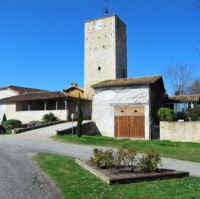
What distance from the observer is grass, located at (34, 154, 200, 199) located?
23.9 ft

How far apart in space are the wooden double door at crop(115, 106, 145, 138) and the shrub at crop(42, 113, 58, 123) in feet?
33.3

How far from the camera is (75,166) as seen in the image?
11461mm

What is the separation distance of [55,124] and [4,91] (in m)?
20.4

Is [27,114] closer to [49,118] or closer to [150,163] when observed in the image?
[49,118]

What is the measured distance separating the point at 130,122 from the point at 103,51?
15109 mm

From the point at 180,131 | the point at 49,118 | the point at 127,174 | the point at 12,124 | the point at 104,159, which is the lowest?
the point at 127,174

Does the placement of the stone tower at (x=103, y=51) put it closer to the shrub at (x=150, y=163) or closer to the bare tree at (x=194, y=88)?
the bare tree at (x=194, y=88)

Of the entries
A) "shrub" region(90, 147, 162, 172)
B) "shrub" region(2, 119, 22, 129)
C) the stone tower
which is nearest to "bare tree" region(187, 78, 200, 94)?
the stone tower

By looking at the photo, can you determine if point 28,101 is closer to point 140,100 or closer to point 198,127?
point 140,100

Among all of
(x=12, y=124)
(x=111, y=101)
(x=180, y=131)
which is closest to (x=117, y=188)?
(x=180, y=131)

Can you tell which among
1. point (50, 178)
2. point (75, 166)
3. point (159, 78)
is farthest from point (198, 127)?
point (50, 178)

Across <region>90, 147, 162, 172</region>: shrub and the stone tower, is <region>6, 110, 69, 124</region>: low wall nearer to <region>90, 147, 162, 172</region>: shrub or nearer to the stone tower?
the stone tower

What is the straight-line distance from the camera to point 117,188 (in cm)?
816

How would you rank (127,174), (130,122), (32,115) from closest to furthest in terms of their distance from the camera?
(127,174), (130,122), (32,115)
